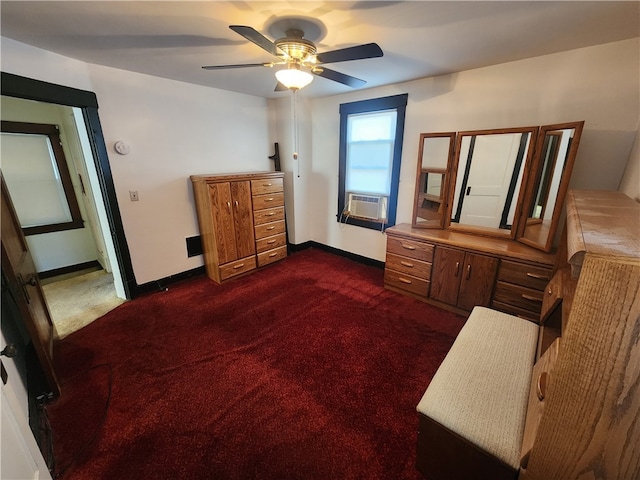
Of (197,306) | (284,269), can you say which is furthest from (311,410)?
(284,269)

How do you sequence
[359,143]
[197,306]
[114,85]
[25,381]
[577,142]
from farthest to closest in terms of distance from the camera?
[359,143]
[197,306]
[114,85]
[577,142]
[25,381]

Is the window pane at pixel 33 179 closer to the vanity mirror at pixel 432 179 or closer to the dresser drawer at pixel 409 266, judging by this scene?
the dresser drawer at pixel 409 266

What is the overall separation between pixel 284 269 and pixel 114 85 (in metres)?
2.66

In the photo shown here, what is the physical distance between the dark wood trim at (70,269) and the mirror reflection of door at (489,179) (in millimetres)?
4813

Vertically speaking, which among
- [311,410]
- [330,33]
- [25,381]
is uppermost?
[330,33]

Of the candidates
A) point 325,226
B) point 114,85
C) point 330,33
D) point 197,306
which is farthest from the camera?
point 325,226

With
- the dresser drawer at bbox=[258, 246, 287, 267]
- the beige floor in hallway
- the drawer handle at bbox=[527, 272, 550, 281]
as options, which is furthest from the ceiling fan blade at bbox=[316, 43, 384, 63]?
the beige floor in hallway

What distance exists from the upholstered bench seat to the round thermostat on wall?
3.27m

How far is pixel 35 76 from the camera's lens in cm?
200

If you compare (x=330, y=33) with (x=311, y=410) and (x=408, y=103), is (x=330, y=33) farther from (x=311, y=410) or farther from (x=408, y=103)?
(x=311, y=410)

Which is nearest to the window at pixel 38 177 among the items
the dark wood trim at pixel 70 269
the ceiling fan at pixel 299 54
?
the dark wood trim at pixel 70 269

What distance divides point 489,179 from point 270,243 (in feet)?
8.84

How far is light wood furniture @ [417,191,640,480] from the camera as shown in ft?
2.19

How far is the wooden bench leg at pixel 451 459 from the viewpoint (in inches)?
39.9
